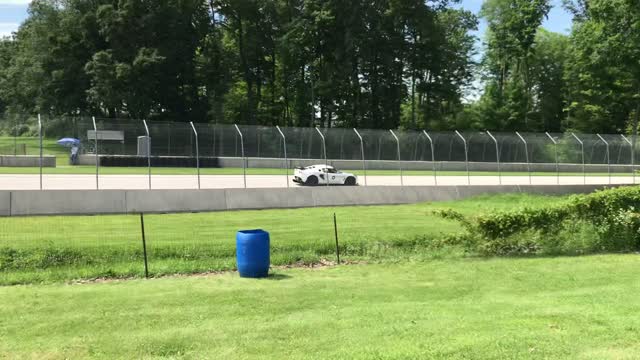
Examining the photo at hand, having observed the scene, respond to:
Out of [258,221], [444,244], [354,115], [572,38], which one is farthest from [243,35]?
[444,244]

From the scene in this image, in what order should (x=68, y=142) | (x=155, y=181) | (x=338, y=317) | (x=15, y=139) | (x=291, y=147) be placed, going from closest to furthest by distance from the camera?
(x=338, y=317), (x=68, y=142), (x=155, y=181), (x=15, y=139), (x=291, y=147)

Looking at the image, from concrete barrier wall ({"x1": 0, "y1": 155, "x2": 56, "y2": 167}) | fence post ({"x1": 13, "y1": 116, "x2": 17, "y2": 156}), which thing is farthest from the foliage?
fence post ({"x1": 13, "y1": 116, "x2": 17, "y2": 156})

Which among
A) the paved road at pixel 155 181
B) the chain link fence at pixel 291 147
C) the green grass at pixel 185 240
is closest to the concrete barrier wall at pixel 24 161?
the chain link fence at pixel 291 147

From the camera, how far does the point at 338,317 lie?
25.8 feet

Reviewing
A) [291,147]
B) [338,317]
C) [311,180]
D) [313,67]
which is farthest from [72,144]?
[313,67]

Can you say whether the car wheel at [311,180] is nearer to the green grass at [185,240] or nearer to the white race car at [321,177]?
the white race car at [321,177]

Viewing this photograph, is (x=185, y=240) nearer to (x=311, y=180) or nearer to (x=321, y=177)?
(x=311, y=180)

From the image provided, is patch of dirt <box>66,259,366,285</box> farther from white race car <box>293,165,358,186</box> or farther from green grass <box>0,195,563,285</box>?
white race car <box>293,165,358,186</box>

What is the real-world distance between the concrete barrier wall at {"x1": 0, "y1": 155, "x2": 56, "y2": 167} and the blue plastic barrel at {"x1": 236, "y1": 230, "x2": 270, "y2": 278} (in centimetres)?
3040

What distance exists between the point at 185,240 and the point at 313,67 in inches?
2380

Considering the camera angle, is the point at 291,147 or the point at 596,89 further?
the point at 596,89

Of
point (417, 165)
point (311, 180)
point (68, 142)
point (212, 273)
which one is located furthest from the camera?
point (417, 165)

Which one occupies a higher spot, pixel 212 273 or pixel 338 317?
pixel 338 317

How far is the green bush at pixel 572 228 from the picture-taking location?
1405cm
